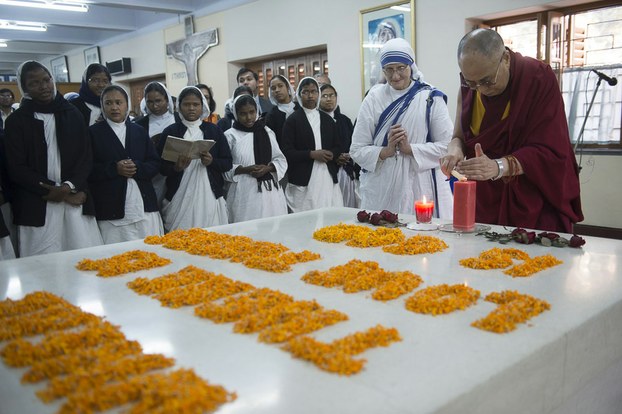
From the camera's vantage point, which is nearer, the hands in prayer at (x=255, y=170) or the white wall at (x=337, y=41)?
the hands in prayer at (x=255, y=170)

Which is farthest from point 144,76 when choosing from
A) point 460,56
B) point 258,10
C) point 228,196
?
point 460,56

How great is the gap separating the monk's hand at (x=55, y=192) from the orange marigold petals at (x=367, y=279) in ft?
6.81

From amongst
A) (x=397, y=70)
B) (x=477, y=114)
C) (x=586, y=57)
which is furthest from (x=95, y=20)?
(x=477, y=114)

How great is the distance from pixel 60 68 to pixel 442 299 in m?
15.7

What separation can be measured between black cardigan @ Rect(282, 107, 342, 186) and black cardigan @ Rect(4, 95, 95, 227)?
1530mm

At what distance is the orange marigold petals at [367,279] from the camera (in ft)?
4.33

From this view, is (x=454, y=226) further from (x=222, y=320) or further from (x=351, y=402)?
(x=351, y=402)

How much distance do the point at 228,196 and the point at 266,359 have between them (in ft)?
10.0

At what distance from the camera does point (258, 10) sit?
8070 millimetres

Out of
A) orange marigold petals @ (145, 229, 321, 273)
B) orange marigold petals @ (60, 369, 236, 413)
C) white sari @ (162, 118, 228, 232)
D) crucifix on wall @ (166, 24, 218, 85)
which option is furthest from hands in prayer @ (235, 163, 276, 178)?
crucifix on wall @ (166, 24, 218, 85)

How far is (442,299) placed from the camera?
124cm

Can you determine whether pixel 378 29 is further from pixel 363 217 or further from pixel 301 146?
pixel 363 217

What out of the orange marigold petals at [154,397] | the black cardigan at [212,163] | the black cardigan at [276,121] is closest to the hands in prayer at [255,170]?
the black cardigan at [212,163]

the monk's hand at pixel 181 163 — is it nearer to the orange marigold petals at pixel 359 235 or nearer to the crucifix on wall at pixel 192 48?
the orange marigold petals at pixel 359 235
